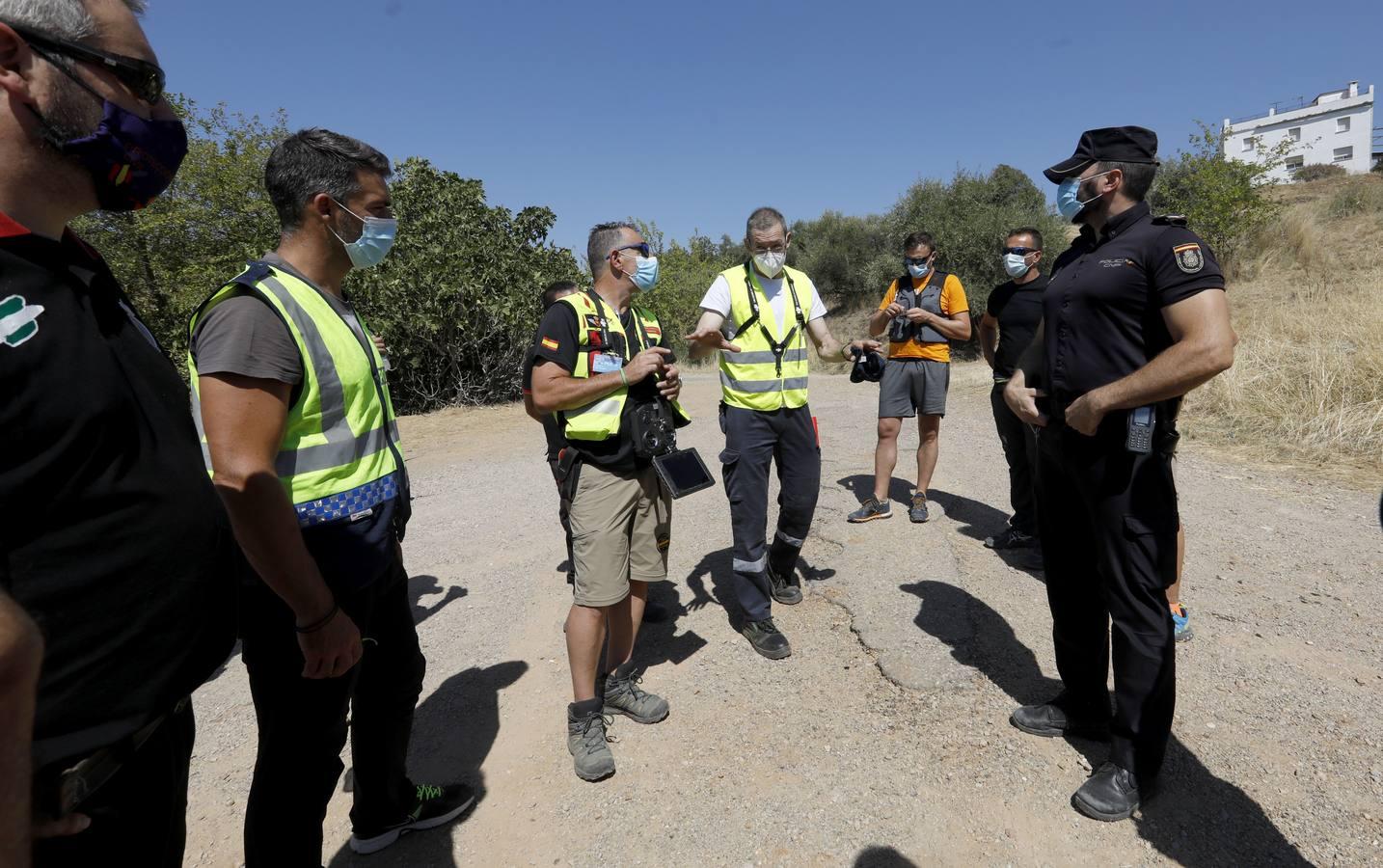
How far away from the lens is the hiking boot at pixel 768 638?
3.43 meters

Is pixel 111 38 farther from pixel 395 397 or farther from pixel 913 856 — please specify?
pixel 395 397

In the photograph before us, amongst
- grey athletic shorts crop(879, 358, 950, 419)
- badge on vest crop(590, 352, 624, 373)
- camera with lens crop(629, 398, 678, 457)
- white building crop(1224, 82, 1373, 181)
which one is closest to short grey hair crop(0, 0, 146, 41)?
badge on vest crop(590, 352, 624, 373)

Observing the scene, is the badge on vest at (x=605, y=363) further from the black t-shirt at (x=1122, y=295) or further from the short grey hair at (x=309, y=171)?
the black t-shirt at (x=1122, y=295)

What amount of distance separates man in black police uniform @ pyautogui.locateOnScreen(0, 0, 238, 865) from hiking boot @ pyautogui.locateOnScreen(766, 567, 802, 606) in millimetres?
3098

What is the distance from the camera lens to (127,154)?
4.05 feet

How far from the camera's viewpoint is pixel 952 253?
69.8ft

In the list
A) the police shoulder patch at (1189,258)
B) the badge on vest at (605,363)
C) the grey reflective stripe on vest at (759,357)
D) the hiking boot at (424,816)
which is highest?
the police shoulder patch at (1189,258)

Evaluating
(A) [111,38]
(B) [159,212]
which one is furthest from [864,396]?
(B) [159,212]

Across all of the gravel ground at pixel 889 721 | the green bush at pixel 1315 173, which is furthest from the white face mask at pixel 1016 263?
the green bush at pixel 1315 173

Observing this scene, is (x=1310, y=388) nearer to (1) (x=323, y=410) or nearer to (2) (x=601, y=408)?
(2) (x=601, y=408)

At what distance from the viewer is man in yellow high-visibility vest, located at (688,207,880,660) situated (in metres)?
3.55

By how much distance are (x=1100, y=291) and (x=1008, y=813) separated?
1.84 metres

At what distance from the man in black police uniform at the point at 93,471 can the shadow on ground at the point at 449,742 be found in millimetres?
1179

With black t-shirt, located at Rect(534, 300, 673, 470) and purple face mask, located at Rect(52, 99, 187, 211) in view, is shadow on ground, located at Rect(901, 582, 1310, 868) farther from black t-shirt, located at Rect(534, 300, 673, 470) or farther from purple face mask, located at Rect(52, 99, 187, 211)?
purple face mask, located at Rect(52, 99, 187, 211)
